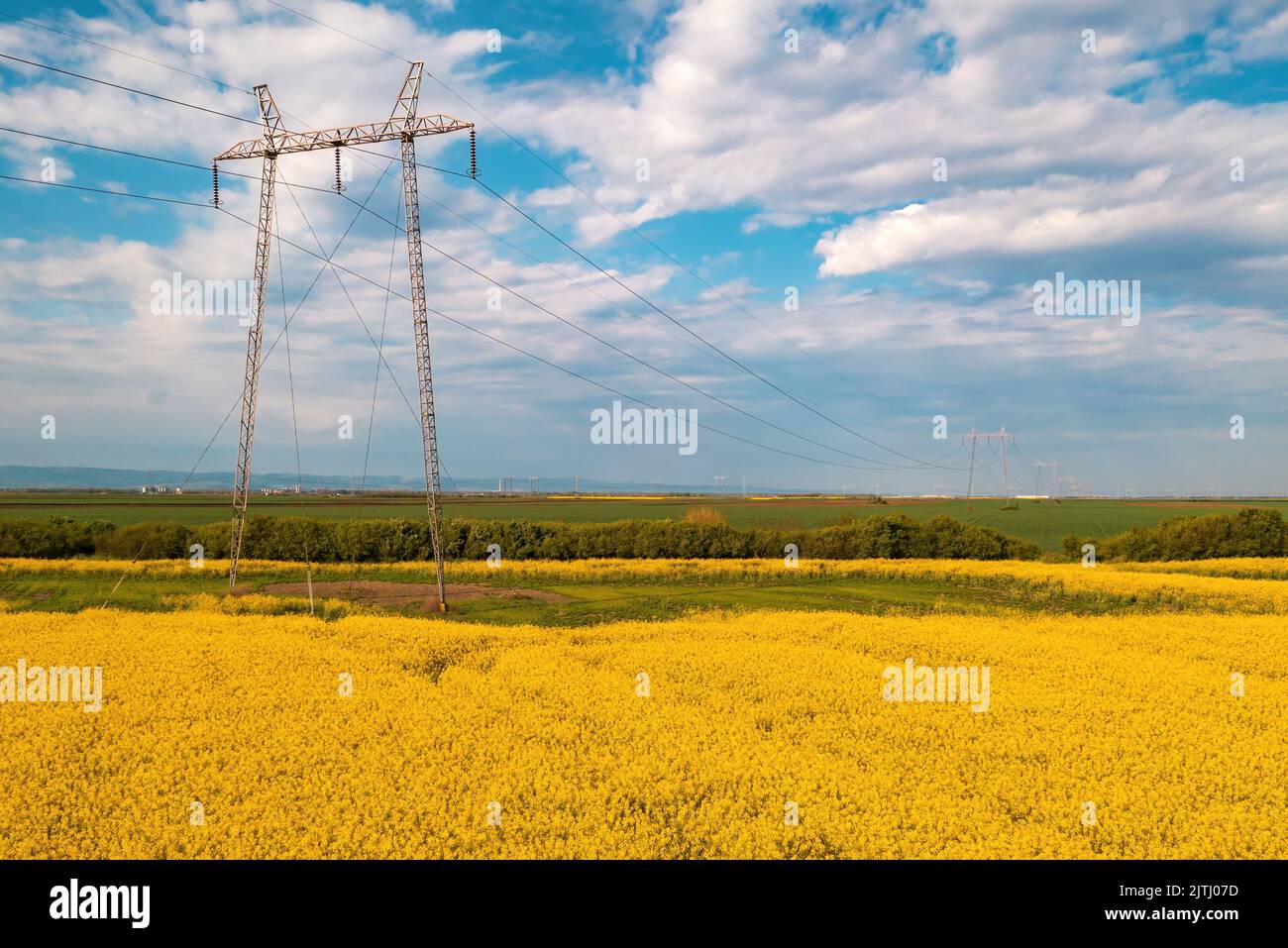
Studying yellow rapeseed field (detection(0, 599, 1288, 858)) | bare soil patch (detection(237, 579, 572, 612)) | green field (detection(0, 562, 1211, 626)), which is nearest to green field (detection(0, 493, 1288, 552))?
green field (detection(0, 562, 1211, 626))

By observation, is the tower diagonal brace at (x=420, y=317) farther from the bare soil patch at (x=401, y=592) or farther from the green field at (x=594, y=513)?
the green field at (x=594, y=513)

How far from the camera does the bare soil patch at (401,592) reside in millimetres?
31984

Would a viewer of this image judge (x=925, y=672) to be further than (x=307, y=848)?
Yes

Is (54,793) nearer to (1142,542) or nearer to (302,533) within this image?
(302,533)

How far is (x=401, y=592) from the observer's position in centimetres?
3453

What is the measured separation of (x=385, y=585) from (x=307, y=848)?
30.8 metres

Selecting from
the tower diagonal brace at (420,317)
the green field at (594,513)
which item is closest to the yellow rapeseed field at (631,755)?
the tower diagonal brace at (420,317)

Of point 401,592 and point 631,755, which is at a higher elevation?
point 631,755

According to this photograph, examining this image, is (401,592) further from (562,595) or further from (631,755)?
(631,755)

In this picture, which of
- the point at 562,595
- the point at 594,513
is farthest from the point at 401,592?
the point at 594,513

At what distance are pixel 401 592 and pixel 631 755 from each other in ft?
87.0

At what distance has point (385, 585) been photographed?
36.9 metres

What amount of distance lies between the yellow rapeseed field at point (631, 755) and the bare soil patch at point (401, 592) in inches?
536
